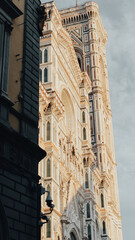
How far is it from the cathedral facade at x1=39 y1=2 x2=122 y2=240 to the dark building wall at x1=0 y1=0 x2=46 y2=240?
34.7ft

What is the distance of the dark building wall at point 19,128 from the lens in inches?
460

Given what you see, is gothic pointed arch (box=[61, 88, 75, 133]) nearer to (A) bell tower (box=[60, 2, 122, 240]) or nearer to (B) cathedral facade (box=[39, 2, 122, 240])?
(B) cathedral facade (box=[39, 2, 122, 240])

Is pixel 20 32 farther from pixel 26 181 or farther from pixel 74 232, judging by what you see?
pixel 74 232

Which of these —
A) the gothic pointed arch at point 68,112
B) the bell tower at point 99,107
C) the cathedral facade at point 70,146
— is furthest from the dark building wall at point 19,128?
the bell tower at point 99,107

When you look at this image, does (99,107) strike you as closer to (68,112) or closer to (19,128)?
(68,112)

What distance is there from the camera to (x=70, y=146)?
31500 mm

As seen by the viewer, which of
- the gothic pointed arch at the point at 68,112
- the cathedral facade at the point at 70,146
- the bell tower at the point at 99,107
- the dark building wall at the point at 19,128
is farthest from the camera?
the bell tower at the point at 99,107

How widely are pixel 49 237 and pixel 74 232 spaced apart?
649 cm

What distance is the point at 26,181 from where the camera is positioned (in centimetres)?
1270

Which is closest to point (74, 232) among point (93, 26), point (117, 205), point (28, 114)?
point (28, 114)

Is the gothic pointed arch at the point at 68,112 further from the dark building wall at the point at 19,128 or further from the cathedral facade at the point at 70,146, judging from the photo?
the dark building wall at the point at 19,128

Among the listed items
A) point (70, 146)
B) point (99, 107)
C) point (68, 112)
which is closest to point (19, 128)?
point (70, 146)

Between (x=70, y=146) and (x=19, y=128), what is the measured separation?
18346 millimetres

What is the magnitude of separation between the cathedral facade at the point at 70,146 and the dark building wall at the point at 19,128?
10.6 m
